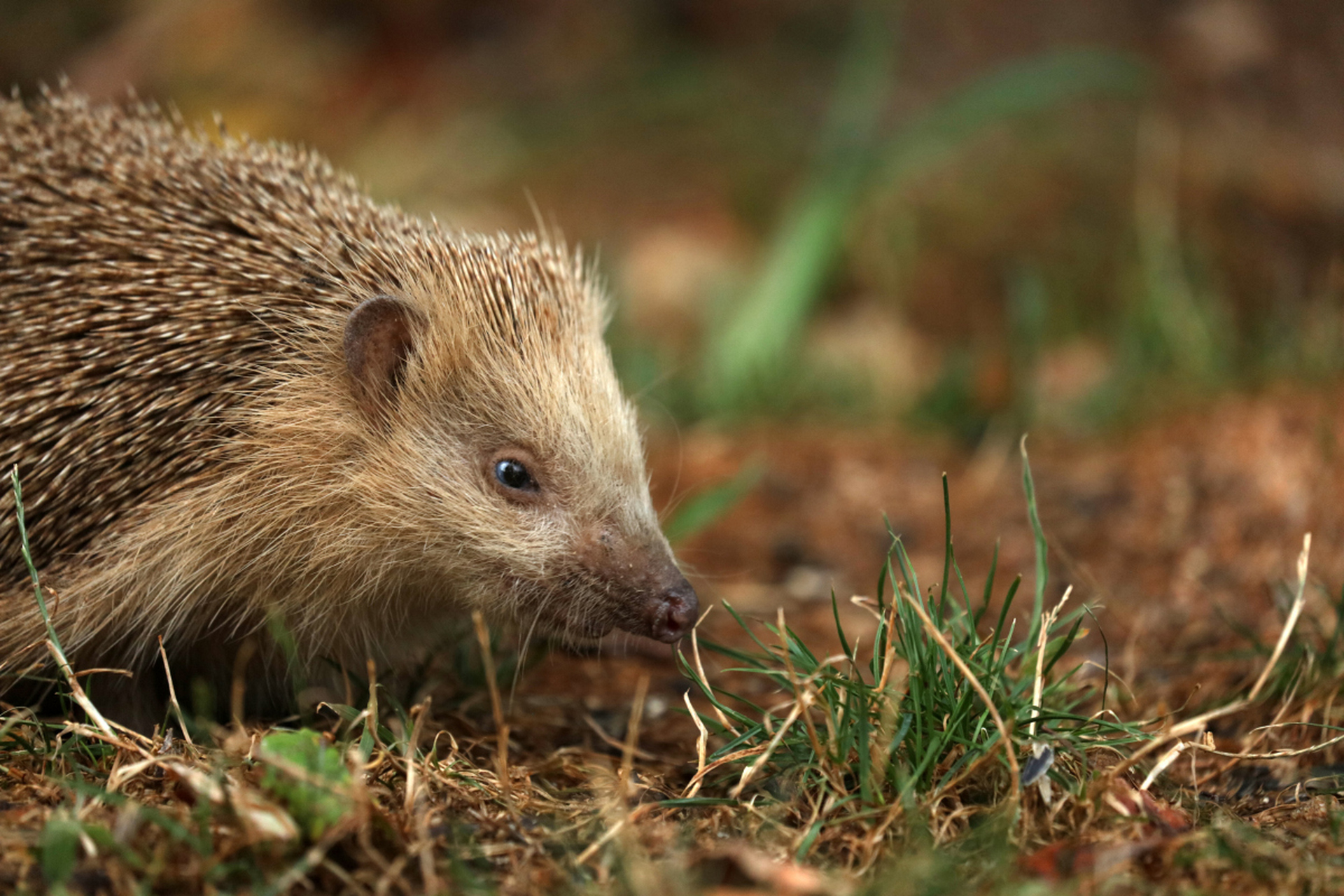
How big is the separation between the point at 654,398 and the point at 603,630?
3.54m

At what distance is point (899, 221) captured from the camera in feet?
30.0

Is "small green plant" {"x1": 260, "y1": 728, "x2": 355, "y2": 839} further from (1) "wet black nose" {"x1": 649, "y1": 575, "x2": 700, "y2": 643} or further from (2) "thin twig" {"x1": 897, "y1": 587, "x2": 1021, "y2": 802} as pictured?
(2) "thin twig" {"x1": 897, "y1": 587, "x2": 1021, "y2": 802}

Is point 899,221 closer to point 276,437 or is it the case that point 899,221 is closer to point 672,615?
point 672,615

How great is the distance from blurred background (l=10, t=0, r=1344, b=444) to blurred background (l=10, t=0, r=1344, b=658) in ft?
0.10

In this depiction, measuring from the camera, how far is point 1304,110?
992cm

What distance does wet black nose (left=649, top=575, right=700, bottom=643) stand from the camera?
3604 mm

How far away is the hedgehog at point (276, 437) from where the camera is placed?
3.58 meters

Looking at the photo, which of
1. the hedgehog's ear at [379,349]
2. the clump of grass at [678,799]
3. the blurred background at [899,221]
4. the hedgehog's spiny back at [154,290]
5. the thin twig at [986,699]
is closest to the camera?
the clump of grass at [678,799]

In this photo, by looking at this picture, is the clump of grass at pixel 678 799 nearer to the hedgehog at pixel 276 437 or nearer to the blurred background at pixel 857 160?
the hedgehog at pixel 276 437

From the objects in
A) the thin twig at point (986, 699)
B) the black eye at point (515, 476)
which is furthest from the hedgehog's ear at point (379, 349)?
the thin twig at point (986, 699)

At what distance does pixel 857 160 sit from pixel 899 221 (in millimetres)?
1644

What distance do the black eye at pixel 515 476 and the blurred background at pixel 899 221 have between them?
1.21 m

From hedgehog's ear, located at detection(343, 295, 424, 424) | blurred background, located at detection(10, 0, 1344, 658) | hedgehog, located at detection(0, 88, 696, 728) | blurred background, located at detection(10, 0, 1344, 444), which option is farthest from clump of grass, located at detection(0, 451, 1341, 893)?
blurred background, located at detection(10, 0, 1344, 444)

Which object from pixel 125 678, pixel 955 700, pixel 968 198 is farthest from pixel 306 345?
pixel 968 198
